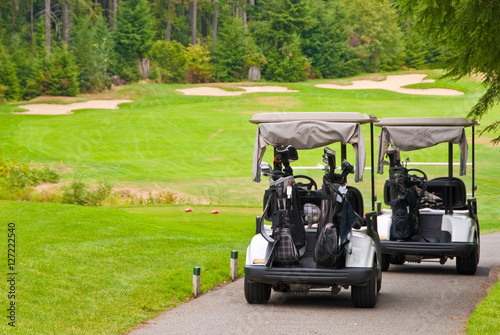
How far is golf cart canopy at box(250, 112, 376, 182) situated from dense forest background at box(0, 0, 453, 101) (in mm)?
46036

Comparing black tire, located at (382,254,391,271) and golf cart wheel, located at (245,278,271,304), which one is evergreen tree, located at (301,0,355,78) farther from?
golf cart wheel, located at (245,278,271,304)

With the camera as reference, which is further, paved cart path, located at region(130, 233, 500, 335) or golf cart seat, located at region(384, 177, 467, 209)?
golf cart seat, located at region(384, 177, 467, 209)

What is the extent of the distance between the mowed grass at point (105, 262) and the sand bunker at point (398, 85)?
40.3 meters

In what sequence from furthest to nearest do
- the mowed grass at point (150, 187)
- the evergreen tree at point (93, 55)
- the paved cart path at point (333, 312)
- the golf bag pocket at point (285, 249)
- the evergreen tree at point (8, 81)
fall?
1. the evergreen tree at point (93, 55)
2. the evergreen tree at point (8, 81)
3. the mowed grass at point (150, 187)
4. the golf bag pocket at point (285, 249)
5. the paved cart path at point (333, 312)

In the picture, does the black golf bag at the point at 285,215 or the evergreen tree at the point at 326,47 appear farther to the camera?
the evergreen tree at the point at 326,47

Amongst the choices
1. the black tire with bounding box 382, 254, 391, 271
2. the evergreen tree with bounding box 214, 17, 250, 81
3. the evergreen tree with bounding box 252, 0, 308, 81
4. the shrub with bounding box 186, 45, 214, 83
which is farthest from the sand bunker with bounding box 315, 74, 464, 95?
the black tire with bounding box 382, 254, 391, 271

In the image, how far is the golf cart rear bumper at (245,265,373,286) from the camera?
29.0 ft

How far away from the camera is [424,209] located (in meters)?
12.8

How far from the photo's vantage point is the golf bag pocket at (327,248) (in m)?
8.80

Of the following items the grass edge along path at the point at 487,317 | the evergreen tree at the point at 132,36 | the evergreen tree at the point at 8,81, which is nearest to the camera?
the grass edge along path at the point at 487,317

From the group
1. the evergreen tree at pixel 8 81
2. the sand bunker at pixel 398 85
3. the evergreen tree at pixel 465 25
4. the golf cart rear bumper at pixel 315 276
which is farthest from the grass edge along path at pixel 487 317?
the sand bunker at pixel 398 85

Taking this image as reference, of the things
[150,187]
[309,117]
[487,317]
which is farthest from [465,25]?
[150,187]

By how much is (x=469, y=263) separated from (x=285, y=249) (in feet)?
14.9

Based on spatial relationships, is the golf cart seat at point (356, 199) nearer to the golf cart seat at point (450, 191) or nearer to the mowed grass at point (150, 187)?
the mowed grass at point (150, 187)
